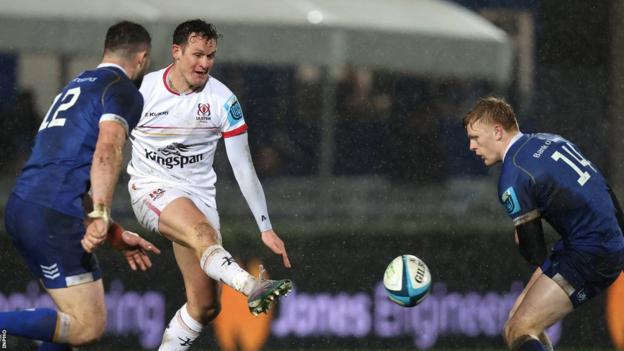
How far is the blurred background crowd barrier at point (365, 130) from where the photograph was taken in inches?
435

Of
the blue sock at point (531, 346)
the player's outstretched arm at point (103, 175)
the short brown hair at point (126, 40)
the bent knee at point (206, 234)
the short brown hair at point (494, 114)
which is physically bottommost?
the blue sock at point (531, 346)

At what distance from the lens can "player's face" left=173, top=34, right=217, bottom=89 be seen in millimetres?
8680

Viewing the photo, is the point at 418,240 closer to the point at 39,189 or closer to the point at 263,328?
the point at 263,328

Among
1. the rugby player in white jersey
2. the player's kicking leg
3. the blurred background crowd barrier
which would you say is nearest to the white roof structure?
the blurred background crowd barrier

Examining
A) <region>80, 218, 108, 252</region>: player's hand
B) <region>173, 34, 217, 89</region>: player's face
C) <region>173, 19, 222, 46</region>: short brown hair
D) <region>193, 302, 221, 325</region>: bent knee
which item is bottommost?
<region>193, 302, 221, 325</region>: bent knee

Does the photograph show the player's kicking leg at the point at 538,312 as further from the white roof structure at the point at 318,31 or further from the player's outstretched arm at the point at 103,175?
the white roof structure at the point at 318,31

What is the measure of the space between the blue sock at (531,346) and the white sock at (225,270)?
5.34 ft

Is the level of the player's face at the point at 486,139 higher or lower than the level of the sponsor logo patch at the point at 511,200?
higher

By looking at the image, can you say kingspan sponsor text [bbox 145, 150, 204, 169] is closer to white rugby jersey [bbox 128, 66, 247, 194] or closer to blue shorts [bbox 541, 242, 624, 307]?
white rugby jersey [bbox 128, 66, 247, 194]

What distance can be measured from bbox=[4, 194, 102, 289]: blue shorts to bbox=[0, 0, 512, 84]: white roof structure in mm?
3866

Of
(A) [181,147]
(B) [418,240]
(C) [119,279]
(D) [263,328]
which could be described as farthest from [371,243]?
(A) [181,147]

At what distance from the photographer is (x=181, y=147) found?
8852 mm

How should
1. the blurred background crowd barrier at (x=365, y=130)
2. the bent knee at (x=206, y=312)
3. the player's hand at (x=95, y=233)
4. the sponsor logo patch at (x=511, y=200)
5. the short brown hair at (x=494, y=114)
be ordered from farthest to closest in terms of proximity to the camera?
1. the blurred background crowd barrier at (x=365, y=130)
2. the bent knee at (x=206, y=312)
3. the short brown hair at (x=494, y=114)
4. the sponsor logo patch at (x=511, y=200)
5. the player's hand at (x=95, y=233)

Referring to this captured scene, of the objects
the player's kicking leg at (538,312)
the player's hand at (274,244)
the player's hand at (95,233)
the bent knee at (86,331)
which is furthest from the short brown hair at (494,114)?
the bent knee at (86,331)
